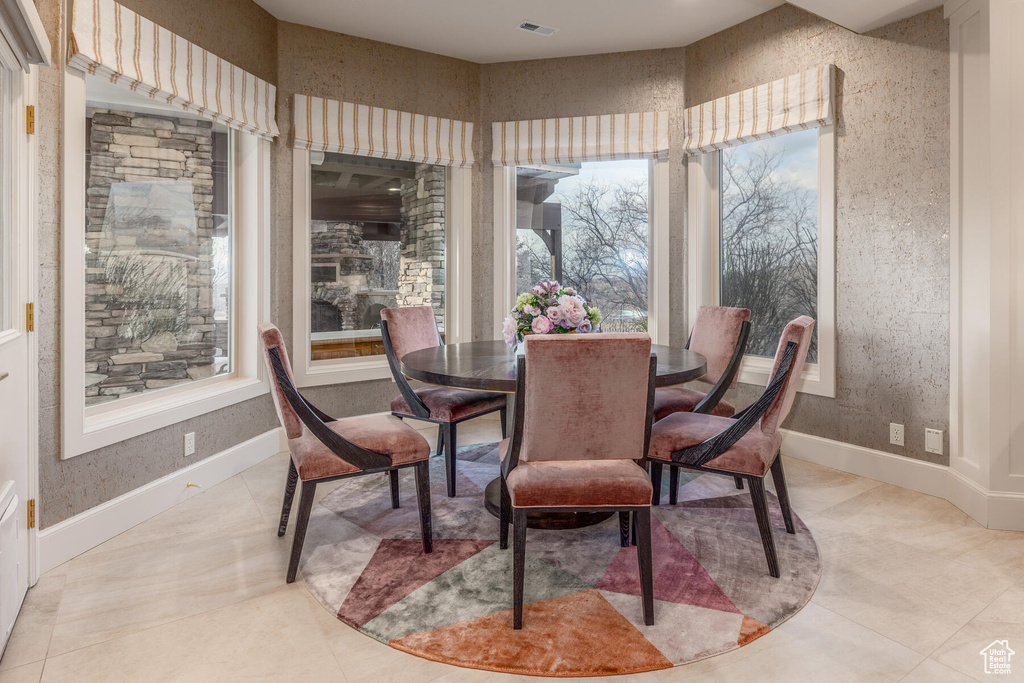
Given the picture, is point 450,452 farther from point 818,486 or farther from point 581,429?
point 818,486

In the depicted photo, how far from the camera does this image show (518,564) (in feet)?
5.91

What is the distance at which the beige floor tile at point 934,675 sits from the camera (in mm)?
1559

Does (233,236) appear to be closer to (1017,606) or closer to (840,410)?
(840,410)

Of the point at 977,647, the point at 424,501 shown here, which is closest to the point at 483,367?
the point at 424,501

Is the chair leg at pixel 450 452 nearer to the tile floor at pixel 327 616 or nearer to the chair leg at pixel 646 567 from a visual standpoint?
the tile floor at pixel 327 616

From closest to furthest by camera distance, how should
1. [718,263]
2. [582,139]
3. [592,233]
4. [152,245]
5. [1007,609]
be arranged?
[1007,609] < [152,245] < [718,263] < [582,139] < [592,233]

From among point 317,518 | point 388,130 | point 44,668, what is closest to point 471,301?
point 388,130

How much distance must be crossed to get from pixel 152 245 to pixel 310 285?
1069mm

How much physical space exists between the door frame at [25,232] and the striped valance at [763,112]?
11.6 feet

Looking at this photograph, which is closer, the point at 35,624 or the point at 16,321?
the point at 35,624

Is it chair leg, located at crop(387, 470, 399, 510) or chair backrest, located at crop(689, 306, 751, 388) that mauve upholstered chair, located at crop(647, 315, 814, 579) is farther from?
chair leg, located at crop(387, 470, 399, 510)

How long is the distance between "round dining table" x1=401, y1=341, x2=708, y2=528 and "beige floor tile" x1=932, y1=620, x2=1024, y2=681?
3.68 ft

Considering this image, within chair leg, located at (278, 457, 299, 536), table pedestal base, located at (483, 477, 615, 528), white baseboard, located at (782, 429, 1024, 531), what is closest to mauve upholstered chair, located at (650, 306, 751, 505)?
table pedestal base, located at (483, 477, 615, 528)

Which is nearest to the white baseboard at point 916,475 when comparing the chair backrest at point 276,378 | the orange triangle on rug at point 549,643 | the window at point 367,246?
the orange triangle on rug at point 549,643
